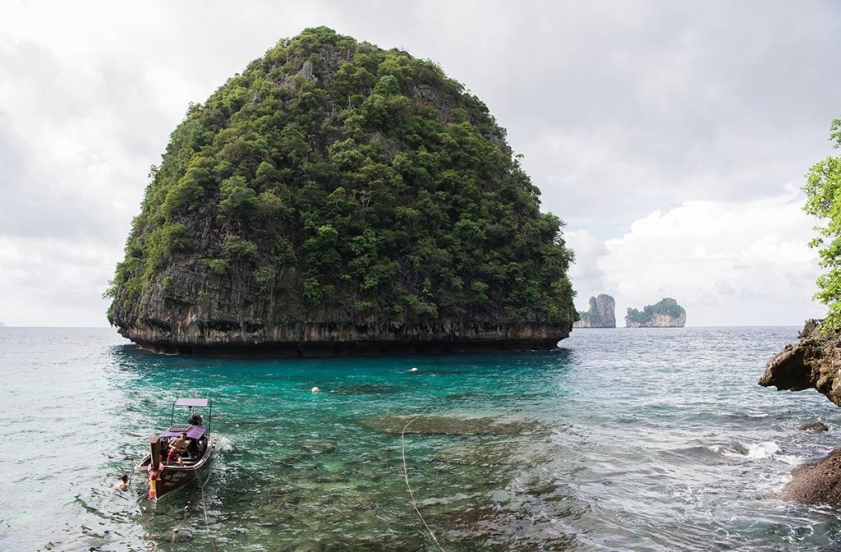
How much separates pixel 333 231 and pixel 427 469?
117 ft

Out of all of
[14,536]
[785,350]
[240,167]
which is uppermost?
[240,167]

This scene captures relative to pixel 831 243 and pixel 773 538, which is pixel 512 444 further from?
pixel 831 243

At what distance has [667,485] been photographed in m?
13.3

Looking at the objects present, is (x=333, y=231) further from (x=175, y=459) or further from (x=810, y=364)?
(x=810, y=364)

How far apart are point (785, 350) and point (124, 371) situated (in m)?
42.5

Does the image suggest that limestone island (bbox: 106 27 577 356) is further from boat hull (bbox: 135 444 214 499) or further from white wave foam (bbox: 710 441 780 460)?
white wave foam (bbox: 710 441 780 460)

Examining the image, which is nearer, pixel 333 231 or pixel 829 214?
pixel 829 214

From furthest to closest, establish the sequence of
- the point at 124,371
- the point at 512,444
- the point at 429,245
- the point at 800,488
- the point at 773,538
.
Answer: the point at 429,245 → the point at 124,371 → the point at 512,444 → the point at 800,488 → the point at 773,538

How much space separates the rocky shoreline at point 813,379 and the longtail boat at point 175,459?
50.0ft

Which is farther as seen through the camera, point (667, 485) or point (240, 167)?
point (240, 167)

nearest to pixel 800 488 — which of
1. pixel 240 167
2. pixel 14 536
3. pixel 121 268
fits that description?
pixel 14 536

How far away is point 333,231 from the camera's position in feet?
156

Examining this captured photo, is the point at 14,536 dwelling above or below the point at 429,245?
below

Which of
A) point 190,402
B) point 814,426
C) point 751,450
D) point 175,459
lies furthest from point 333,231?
point 814,426
